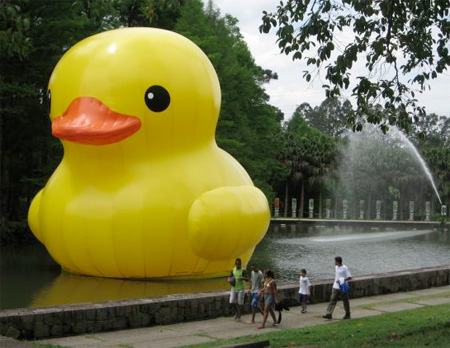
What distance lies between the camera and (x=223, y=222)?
15.0m

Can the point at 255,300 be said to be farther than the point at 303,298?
No

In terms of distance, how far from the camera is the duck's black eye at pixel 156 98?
50.9ft

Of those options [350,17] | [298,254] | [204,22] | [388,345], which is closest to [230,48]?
[204,22]

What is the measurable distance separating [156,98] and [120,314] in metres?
5.99

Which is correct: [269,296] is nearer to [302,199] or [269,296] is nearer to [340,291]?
[340,291]

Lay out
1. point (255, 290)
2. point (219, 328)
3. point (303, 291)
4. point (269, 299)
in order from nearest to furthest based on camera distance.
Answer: point (269, 299)
point (219, 328)
point (255, 290)
point (303, 291)

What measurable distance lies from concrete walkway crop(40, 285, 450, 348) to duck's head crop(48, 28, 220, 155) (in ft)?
16.6

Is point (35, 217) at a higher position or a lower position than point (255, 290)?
higher

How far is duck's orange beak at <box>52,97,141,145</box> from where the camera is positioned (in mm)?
14773

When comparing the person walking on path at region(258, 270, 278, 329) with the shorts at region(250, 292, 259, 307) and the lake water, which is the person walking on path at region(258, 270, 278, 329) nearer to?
the shorts at region(250, 292, 259, 307)

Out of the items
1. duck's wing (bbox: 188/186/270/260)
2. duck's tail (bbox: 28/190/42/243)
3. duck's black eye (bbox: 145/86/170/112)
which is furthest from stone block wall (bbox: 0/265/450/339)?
duck's tail (bbox: 28/190/42/243)

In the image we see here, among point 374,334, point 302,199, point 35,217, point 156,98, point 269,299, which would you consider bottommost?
point 374,334

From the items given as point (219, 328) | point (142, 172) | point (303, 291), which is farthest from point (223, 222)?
point (219, 328)

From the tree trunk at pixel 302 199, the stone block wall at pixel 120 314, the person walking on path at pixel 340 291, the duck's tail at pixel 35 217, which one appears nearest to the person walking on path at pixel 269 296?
the stone block wall at pixel 120 314
